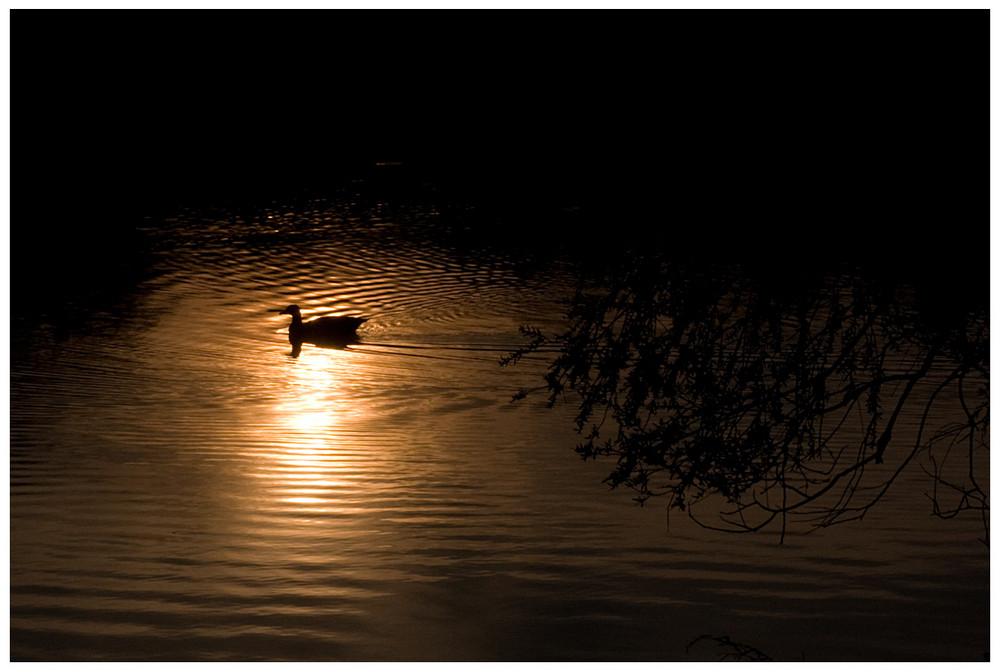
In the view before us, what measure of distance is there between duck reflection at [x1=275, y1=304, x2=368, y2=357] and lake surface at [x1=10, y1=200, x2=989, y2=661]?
0.44 m

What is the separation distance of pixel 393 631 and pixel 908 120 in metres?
5.43

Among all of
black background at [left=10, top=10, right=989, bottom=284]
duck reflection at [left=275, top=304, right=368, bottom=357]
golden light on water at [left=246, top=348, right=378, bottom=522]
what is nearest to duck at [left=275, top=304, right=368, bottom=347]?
duck reflection at [left=275, top=304, right=368, bottom=357]

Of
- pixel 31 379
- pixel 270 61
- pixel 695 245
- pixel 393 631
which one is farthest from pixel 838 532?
pixel 270 61

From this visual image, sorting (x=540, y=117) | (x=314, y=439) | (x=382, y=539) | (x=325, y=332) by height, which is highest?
(x=382, y=539)

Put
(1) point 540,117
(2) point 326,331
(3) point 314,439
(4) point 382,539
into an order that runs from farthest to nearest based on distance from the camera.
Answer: (1) point 540,117 → (2) point 326,331 → (3) point 314,439 → (4) point 382,539

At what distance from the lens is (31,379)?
17.5m

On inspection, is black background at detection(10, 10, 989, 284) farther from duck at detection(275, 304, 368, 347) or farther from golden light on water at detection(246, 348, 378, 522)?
duck at detection(275, 304, 368, 347)

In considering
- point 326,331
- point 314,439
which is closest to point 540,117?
point 326,331

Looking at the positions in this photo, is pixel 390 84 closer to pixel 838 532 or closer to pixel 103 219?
pixel 103 219

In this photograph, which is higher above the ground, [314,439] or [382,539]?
[382,539]

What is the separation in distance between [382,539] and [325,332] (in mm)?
9496

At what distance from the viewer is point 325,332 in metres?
20.2

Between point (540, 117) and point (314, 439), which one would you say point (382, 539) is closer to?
point (314, 439)

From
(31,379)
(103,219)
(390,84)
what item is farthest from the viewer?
(390,84)
